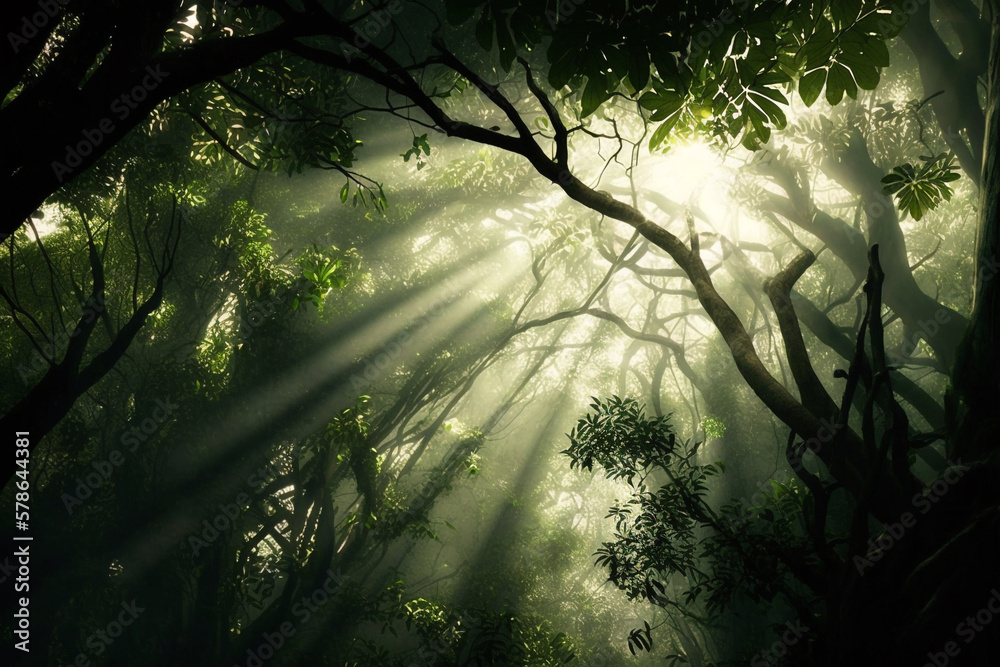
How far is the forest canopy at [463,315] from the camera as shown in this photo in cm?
178

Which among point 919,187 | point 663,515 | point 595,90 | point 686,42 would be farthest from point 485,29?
point 663,515

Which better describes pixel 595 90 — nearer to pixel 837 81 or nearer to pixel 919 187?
pixel 837 81

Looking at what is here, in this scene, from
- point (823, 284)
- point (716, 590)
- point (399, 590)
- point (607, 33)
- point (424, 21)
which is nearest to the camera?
point (607, 33)

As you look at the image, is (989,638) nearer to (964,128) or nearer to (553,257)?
(964,128)

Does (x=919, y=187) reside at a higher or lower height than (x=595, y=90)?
higher

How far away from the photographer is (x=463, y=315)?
408 inches

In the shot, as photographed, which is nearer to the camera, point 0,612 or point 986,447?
point 986,447

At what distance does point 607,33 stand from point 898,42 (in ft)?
27.6

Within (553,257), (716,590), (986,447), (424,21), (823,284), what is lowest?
(716,590)

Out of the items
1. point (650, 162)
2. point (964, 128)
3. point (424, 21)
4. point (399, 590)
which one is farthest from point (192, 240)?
point (964, 128)

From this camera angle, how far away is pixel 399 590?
705cm

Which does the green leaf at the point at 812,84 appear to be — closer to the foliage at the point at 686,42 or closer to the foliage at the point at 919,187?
the foliage at the point at 686,42

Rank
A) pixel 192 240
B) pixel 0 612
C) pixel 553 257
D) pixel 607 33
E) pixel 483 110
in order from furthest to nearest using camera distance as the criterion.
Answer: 1. pixel 553 257
2. pixel 483 110
3. pixel 192 240
4. pixel 0 612
5. pixel 607 33

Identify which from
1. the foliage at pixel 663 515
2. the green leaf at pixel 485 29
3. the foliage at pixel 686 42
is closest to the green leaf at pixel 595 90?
the foliage at pixel 686 42
